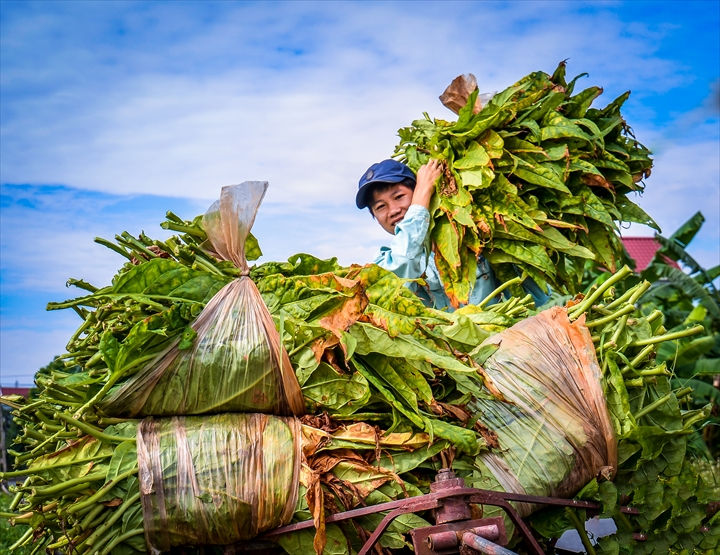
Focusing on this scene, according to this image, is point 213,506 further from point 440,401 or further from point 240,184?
point 240,184

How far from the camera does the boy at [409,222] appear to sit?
132 inches

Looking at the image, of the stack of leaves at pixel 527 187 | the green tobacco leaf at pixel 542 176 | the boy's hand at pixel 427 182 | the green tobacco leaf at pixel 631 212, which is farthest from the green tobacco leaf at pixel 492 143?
the green tobacco leaf at pixel 631 212

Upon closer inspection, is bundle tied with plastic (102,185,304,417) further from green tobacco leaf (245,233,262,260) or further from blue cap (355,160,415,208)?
blue cap (355,160,415,208)

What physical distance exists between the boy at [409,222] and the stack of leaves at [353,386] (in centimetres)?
97

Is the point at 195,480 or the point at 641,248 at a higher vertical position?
the point at 641,248

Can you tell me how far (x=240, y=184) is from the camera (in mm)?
2090

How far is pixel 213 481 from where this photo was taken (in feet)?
6.07

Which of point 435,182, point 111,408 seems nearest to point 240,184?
point 111,408

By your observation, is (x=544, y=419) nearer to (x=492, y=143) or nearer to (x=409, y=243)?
(x=409, y=243)

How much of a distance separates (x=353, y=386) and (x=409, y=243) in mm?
1352

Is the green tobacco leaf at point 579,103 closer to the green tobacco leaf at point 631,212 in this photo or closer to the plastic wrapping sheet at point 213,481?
the green tobacco leaf at point 631,212

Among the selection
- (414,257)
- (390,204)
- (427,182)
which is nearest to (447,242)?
(414,257)

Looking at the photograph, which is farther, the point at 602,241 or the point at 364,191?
the point at 364,191

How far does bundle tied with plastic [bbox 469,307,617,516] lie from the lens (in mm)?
2094
